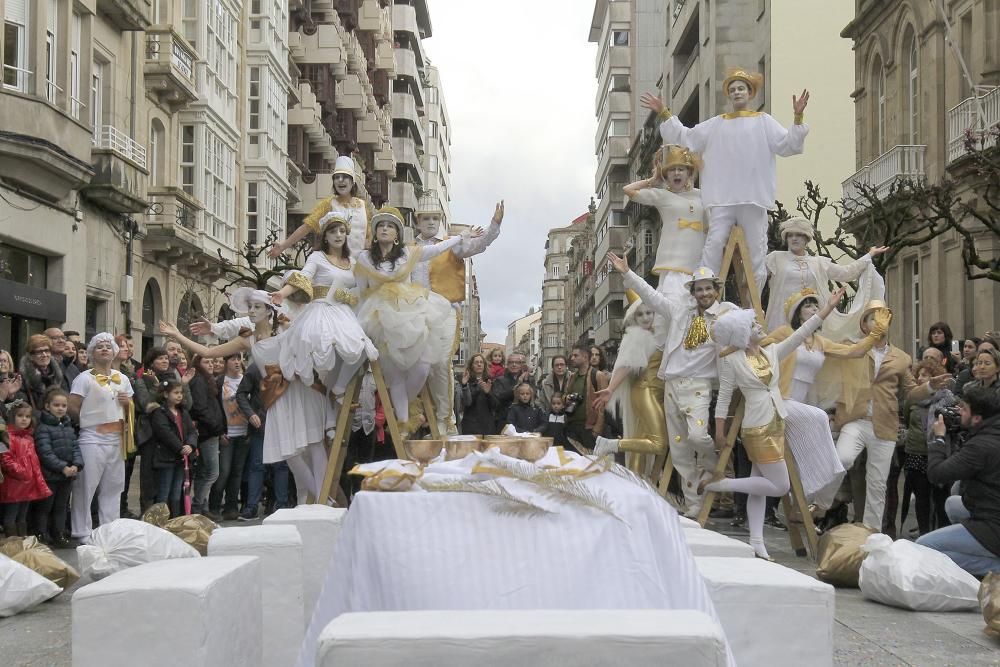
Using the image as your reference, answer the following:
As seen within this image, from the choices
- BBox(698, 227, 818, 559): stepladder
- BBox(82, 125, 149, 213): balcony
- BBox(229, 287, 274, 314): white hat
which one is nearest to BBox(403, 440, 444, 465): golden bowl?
BBox(698, 227, 818, 559): stepladder

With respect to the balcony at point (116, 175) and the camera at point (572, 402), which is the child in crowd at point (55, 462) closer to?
the camera at point (572, 402)

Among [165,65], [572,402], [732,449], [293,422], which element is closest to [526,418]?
[572,402]

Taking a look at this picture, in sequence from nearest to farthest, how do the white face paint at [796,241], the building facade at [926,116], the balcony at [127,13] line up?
the white face paint at [796,241] → the building facade at [926,116] → the balcony at [127,13]

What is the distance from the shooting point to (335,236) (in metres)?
9.61

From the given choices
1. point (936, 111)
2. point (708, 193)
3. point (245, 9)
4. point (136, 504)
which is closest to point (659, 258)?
point (708, 193)

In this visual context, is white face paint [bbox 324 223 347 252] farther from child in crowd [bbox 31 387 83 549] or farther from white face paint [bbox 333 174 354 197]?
child in crowd [bbox 31 387 83 549]

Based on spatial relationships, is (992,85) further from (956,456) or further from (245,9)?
(245,9)

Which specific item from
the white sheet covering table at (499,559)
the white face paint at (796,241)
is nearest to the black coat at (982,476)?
the white face paint at (796,241)

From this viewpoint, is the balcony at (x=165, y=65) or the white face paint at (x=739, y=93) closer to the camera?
the white face paint at (x=739, y=93)

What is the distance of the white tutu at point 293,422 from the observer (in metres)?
9.43

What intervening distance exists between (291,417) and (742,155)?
429cm

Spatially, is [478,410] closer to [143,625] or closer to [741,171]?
[741,171]

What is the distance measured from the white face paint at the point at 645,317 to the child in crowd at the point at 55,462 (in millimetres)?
4928

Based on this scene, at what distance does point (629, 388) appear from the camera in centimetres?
1030
